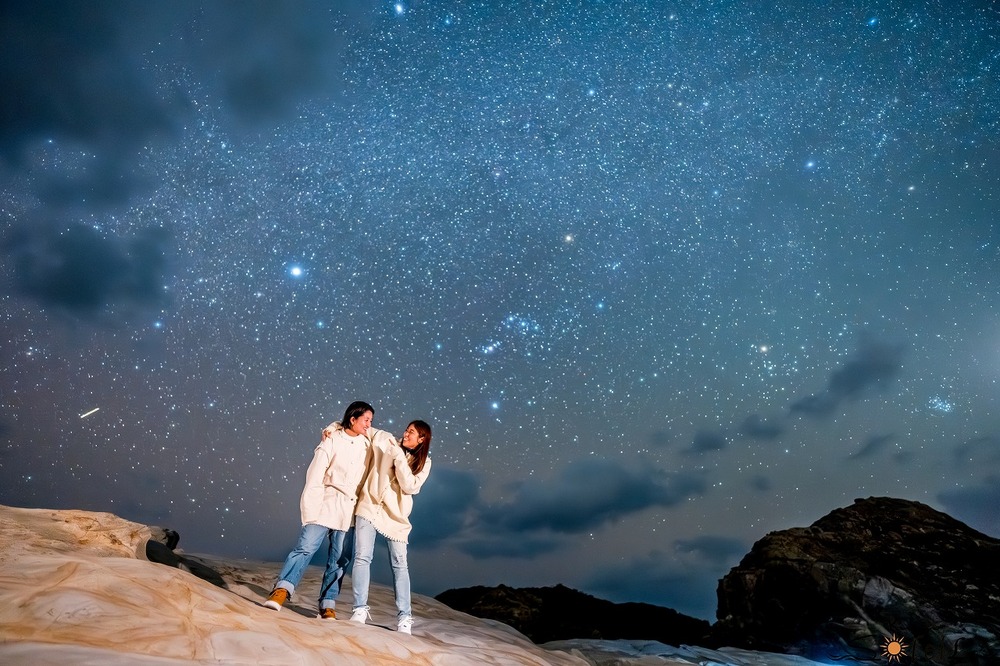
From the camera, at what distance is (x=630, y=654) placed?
10070mm

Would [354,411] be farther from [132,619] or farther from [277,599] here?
[132,619]

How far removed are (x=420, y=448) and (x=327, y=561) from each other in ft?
5.15

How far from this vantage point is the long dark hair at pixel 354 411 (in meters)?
6.19

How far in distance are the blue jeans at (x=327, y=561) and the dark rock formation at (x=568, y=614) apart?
38.6ft

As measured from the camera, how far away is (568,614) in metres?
19.2

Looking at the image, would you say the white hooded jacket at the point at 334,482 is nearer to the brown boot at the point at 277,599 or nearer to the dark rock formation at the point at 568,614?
the brown boot at the point at 277,599

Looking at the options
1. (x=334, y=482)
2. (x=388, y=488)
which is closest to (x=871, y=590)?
(x=388, y=488)

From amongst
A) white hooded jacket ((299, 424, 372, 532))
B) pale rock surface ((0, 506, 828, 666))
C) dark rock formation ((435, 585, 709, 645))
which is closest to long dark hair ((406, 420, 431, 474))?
white hooded jacket ((299, 424, 372, 532))

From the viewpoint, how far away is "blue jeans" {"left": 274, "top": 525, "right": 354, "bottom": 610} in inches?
223

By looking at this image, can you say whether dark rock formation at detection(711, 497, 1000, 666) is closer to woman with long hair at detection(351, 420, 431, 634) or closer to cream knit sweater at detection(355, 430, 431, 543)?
woman with long hair at detection(351, 420, 431, 634)

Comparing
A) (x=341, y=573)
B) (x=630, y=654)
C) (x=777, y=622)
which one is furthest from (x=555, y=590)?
(x=341, y=573)

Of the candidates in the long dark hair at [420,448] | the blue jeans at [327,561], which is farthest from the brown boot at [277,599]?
the long dark hair at [420,448]

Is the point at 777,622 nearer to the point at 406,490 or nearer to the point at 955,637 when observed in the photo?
the point at 955,637

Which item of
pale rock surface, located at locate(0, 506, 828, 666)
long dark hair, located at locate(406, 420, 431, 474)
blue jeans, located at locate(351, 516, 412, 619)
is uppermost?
long dark hair, located at locate(406, 420, 431, 474)
